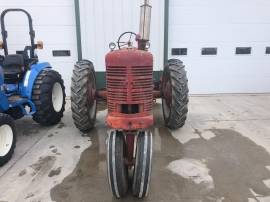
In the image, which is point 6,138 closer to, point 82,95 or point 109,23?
point 82,95

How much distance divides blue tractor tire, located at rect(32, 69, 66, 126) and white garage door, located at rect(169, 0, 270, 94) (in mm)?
2931

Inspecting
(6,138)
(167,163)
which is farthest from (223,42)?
(6,138)

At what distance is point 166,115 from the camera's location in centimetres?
433

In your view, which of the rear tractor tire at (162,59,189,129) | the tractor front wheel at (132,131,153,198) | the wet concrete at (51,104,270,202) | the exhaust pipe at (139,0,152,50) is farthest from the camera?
the exhaust pipe at (139,0,152,50)

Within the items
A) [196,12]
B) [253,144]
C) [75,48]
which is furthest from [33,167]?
[196,12]

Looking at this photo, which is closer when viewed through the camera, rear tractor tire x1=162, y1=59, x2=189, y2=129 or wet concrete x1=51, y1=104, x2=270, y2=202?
wet concrete x1=51, y1=104, x2=270, y2=202

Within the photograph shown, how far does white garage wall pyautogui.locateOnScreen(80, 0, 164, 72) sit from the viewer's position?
5.95 metres

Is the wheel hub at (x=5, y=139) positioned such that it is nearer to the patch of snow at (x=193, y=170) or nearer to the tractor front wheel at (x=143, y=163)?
the tractor front wheel at (x=143, y=163)

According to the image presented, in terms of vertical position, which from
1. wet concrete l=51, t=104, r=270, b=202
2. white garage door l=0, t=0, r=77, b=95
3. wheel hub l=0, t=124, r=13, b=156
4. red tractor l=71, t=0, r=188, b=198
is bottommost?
wet concrete l=51, t=104, r=270, b=202

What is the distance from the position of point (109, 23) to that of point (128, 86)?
3682mm

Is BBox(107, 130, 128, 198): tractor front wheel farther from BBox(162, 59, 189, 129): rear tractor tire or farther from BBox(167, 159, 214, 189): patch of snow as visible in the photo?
BBox(162, 59, 189, 129): rear tractor tire

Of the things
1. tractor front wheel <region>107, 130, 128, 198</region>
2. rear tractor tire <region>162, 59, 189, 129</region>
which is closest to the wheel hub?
tractor front wheel <region>107, 130, 128, 198</region>

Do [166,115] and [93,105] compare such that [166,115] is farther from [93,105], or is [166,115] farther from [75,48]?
[75,48]

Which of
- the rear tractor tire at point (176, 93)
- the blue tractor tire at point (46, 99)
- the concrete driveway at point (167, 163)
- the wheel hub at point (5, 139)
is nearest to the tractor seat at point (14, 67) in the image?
the blue tractor tire at point (46, 99)
